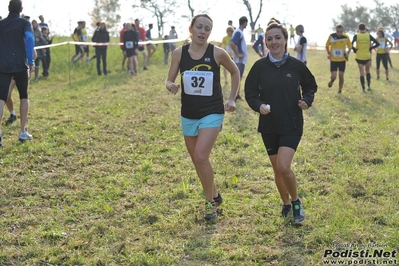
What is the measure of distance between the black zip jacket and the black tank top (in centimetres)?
37

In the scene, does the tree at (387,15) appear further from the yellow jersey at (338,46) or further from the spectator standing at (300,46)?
the yellow jersey at (338,46)

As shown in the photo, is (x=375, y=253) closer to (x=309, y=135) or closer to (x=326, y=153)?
(x=326, y=153)

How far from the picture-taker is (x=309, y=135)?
964 cm

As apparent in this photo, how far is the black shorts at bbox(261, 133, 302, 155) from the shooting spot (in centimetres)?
494

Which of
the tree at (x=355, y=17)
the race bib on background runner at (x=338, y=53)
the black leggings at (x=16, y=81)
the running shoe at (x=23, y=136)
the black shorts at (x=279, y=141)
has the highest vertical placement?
the tree at (x=355, y=17)

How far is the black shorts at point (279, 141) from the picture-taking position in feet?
16.2

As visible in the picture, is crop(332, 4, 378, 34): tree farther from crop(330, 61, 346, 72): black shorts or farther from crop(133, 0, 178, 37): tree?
crop(330, 61, 346, 72): black shorts

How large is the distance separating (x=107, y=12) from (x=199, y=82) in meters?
52.9

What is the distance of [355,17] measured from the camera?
237 feet

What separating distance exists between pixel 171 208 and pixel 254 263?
1.67 m

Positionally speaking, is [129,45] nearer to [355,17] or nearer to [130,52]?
[130,52]

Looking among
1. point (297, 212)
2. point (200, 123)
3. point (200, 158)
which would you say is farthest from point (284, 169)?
point (200, 123)

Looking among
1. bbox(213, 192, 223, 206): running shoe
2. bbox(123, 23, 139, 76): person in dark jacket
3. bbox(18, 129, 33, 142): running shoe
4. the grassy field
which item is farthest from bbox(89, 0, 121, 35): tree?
bbox(213, 192, 223, 206): running shoe

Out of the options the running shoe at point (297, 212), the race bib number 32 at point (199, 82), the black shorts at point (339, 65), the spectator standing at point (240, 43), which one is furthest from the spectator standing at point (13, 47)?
the black shorts at point (339, 65)
